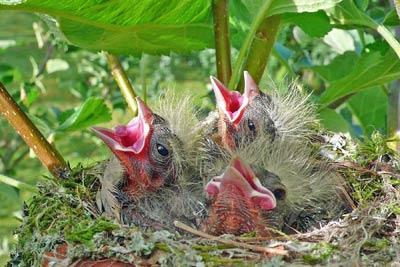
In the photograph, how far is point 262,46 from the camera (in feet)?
5.15

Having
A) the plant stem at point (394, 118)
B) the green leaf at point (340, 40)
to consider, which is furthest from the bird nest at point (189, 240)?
the green leaf at point (340, 40)

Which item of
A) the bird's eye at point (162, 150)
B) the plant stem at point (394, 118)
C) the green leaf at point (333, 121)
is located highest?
the bird's eye at point (162, 150)

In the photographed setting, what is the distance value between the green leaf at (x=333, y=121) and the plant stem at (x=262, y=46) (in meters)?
0.28

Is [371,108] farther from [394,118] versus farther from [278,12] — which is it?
[278,12]

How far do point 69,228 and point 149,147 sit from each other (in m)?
0.32

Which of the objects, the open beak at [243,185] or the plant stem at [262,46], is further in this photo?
the plant stem at [262,46]

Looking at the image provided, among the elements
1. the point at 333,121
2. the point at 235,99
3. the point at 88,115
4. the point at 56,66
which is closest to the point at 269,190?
the point at 235,99

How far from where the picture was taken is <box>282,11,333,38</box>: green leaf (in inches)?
65.4

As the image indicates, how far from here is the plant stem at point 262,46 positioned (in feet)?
5.16

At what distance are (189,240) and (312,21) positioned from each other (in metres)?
0.59

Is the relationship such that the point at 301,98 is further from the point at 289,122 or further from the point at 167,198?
the point at 167,198

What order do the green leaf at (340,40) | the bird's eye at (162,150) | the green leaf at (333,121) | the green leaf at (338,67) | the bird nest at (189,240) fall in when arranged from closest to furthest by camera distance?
the bird nest at (189,240)
the bird's eye at (162,150)
the green leaf at (333,121)
the green leaf at (338,67)
the green leaf at (340,40)

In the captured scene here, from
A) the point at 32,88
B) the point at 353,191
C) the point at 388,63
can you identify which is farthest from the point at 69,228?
the point at 32,88

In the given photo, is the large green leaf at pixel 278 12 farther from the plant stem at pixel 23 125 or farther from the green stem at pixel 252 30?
the plant stem at pixel 23 125
